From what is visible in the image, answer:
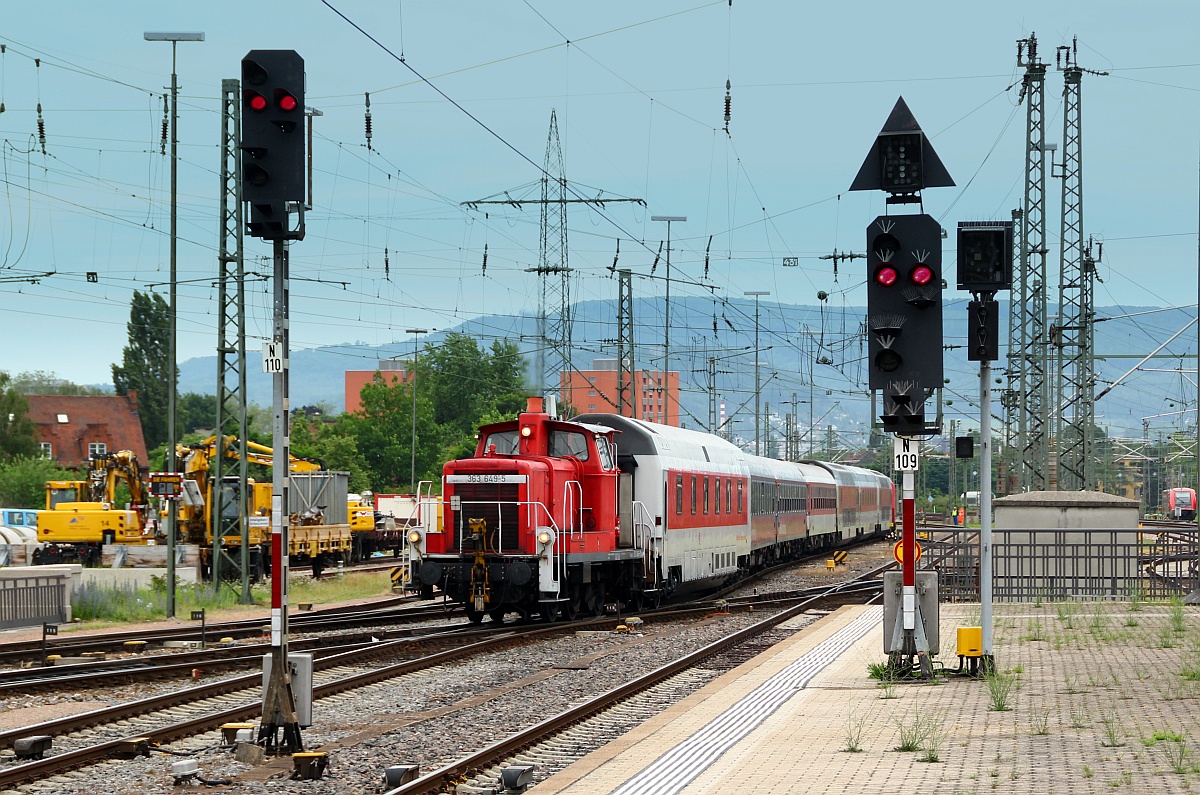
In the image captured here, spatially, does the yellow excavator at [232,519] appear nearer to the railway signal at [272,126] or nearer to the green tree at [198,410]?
the railway signal at [272,126]

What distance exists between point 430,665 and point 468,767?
7.58 metres

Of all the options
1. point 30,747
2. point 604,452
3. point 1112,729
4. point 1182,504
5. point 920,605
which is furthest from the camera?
point 1182,504

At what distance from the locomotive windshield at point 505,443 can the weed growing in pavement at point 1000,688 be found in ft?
Result: 35.7

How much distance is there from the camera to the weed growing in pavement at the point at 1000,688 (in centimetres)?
1356

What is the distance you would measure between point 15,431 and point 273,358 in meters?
94.9

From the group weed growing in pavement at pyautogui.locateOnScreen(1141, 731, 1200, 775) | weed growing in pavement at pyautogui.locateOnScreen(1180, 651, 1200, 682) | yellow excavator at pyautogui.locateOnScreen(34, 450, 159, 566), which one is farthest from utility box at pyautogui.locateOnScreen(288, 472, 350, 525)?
weed growing in pavement at pyautogui.locateOnScreen(1141, 731, 1200, 775)

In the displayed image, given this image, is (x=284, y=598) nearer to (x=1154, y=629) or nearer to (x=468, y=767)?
(x=468, y=767)

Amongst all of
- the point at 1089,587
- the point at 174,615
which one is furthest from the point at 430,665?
the point at 1089,587

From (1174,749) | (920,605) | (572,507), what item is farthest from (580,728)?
(572,507)

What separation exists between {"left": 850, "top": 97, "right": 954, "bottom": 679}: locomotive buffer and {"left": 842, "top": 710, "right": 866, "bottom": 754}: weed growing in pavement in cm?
267

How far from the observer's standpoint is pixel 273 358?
1254 cm

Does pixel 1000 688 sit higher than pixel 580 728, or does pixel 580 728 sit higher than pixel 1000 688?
pixel 1000 688

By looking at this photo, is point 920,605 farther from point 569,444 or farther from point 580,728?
point 569,444

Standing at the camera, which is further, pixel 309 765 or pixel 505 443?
pixel 505 443
